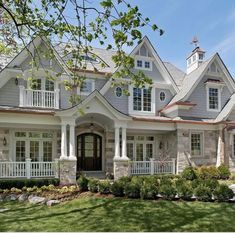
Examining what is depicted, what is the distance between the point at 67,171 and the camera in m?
14.2

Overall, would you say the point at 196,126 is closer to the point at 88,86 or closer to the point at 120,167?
the point at 120,167

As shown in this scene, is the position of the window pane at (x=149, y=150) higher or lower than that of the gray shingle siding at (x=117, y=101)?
lower

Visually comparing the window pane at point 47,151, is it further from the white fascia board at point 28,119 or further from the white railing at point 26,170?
the white fascia board at point 28,119

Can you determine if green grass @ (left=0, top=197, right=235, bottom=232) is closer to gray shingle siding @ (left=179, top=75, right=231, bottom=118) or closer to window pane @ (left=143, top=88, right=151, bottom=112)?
window pane @ (left=143, top=88, right=151, bottom=112)

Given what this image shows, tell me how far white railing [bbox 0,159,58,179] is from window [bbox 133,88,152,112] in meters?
6.69

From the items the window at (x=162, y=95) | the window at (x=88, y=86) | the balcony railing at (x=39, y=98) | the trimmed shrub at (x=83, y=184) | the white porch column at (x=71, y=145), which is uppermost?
the window at (x=88, y=86)

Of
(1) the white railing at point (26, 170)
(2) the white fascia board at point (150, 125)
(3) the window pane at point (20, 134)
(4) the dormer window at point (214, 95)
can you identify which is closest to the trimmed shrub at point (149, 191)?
(1) the white railing at point (26, 170)

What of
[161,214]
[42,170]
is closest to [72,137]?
[42,170]

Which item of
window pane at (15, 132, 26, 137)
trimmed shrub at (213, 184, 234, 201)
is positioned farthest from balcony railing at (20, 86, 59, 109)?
trimmed shrub at (213, 184, 234, 201)

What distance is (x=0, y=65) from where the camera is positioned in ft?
54.9

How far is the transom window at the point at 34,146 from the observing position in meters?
16.0

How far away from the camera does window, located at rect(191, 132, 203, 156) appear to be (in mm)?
18422

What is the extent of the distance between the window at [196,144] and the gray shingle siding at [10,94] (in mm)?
10792

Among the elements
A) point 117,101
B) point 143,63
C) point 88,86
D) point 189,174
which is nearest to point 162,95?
point 143,63
